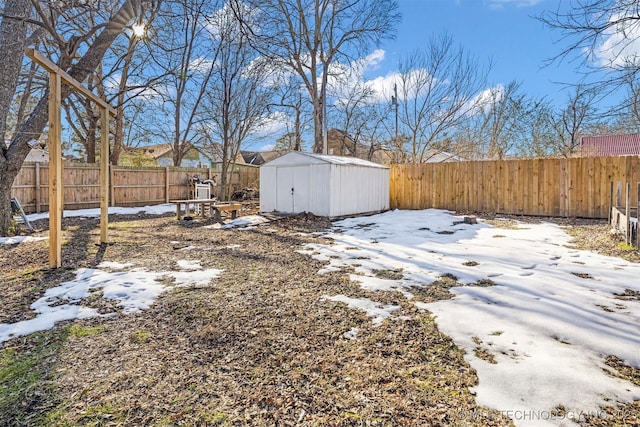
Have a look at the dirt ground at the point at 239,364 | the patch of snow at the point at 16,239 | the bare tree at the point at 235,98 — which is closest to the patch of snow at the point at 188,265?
the dirt ground at the point at 239,364

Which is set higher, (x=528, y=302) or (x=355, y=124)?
(x=355, y=124)

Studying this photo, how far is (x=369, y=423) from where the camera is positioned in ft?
4.77

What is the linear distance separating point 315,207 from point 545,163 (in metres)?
6.21

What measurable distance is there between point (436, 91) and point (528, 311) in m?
13.0

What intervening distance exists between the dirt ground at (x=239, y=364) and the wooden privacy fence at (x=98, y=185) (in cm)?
782

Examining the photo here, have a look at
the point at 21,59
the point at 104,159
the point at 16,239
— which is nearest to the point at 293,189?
the point at 104,159

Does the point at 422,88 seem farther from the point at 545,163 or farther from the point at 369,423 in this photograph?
the point at 369,423

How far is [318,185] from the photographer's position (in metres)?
8.84

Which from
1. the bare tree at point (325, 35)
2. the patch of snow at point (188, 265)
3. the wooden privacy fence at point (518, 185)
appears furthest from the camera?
the bare tree at point (325, 35)

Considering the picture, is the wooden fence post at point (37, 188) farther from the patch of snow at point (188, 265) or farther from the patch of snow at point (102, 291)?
the patch of snow at point (188, 265)

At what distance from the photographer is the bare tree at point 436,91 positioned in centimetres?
1327

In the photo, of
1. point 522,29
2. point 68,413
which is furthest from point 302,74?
point 68,413

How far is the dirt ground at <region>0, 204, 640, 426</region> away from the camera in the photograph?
1.53 m

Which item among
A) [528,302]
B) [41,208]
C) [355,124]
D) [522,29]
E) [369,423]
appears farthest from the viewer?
[355,124]
